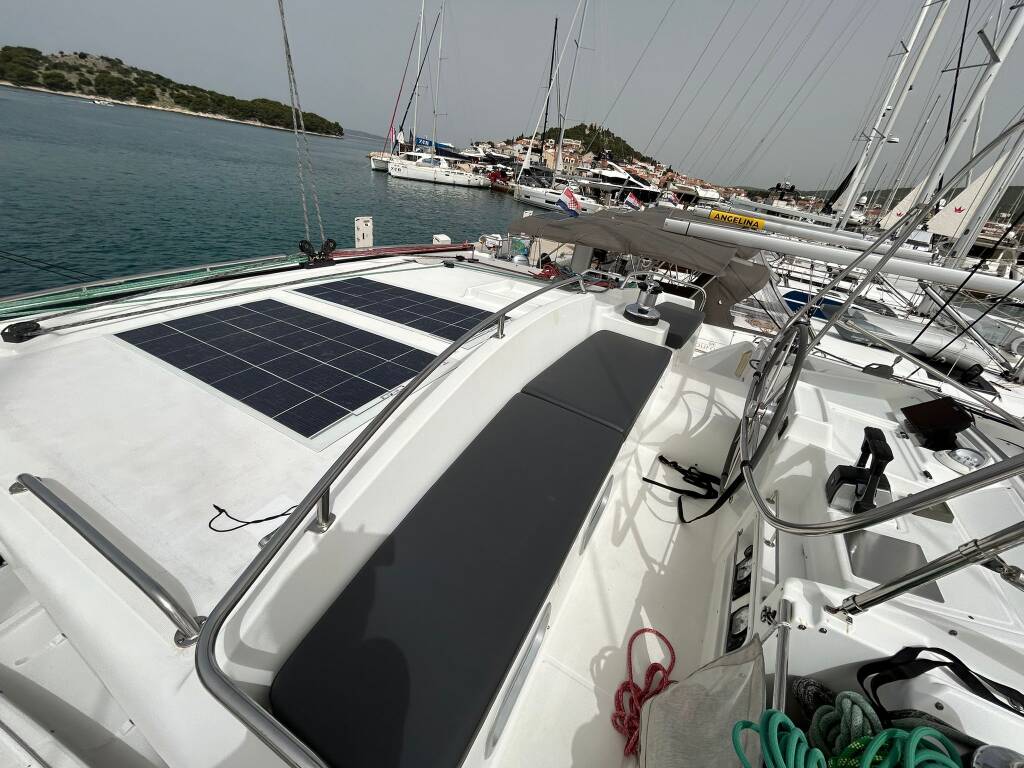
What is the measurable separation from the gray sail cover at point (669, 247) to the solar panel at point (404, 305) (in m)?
1.41

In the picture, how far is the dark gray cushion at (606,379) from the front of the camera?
8.64ft

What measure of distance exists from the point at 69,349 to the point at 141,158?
32.9 metres

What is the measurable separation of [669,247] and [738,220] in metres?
0.87

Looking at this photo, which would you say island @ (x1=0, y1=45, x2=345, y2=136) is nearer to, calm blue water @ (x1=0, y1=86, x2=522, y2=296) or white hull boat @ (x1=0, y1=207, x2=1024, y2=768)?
calm blue water @ (x1=0, y1=86, x2=522, y2=296)

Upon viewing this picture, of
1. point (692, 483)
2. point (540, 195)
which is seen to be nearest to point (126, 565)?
point (692, 483)

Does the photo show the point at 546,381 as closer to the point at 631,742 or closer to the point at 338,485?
the point at 338,485

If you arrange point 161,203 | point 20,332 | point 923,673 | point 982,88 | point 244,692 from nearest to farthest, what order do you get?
point 244,692 → point 923,673 → point 20,332 → point 982,88 → point 161,203

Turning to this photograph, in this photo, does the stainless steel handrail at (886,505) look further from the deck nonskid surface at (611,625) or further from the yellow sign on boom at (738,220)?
the yellow sign on boom at (738,220)

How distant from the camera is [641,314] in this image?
149 inches

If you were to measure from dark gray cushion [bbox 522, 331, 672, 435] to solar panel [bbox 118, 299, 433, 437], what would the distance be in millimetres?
1377

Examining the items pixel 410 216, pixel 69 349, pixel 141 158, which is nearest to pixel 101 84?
pixel 141 158

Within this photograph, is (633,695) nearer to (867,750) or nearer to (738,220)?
(867,750)

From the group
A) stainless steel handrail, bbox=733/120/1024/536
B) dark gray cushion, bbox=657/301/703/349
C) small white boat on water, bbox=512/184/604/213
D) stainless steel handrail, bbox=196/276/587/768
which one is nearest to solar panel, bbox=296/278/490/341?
dark gray cushion, bbox=657/301/703/349

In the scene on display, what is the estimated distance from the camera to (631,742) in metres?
1.81
